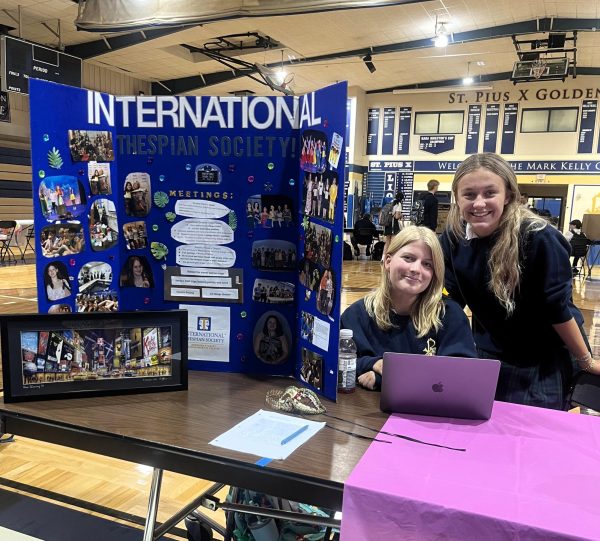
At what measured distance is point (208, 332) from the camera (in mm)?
1658

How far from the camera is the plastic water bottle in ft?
4.66

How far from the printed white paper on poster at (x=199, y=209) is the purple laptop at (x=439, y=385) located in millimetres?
690

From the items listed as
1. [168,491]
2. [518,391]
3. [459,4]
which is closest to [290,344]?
[518,391]

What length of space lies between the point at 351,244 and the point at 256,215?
12.0 m

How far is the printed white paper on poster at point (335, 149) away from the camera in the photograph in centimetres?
126

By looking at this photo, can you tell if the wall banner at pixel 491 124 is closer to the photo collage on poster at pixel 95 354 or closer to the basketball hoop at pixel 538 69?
the basketball hoop at pixel 538 69

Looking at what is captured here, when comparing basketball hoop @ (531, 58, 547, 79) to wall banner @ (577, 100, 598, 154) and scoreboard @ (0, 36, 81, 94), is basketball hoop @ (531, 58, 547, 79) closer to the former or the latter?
wall banner @ (577, 100, 598, 154)

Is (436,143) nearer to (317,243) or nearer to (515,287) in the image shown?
(515,287)

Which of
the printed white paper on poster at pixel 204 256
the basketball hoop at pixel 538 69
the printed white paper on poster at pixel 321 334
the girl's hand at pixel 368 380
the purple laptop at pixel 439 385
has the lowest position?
the girl's hand at pixel 368 380

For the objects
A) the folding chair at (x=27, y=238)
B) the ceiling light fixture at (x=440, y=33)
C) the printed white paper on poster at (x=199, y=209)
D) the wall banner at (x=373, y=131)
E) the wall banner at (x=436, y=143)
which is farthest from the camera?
the wall banner at (x=373, y=131)

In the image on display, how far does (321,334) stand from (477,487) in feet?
1.86

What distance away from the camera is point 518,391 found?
1.65 metres

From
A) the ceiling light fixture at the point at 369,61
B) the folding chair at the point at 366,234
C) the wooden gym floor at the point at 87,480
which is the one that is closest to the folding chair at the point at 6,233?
the folding chair at the point at 366,234

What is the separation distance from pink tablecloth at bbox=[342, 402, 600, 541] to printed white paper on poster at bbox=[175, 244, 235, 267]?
709 mm
